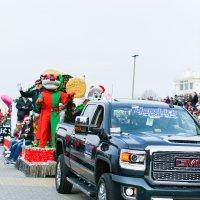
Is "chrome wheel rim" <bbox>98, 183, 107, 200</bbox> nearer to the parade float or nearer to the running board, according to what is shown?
the running board

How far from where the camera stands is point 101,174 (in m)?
8.01

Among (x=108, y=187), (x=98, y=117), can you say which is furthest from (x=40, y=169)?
(x=108, y=187)

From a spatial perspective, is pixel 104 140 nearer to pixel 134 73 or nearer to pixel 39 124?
pixel 39 124

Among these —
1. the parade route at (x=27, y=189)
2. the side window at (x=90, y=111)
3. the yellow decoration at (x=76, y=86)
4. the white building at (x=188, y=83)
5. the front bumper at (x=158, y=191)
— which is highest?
the white building at (x=188, y=83)

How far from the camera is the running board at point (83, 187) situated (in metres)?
8.35

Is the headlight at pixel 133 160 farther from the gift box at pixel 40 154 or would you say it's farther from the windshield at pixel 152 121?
the gift box at pixel 40 154

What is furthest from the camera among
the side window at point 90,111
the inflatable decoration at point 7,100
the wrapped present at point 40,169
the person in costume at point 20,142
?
the inflatable decoration at point 7,100

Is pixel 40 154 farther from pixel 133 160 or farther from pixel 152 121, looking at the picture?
pixel 133 160

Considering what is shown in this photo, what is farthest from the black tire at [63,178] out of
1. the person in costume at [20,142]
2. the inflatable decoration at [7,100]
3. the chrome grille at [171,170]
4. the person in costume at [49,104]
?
the inflatable decoration at [7,100]

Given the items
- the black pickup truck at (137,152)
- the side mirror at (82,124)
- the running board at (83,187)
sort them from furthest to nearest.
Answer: the running board at (83,187) < the side mirror at (82,124) < the black pickup truck at (137,152)

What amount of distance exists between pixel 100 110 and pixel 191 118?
1.41 meters

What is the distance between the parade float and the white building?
115 m

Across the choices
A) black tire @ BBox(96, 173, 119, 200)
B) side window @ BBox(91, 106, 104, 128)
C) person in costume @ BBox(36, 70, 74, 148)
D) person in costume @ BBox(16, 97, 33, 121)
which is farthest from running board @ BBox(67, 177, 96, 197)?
person in costume @ BBox(16, 97, 33, 121)

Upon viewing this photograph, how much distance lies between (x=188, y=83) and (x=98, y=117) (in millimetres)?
128851
